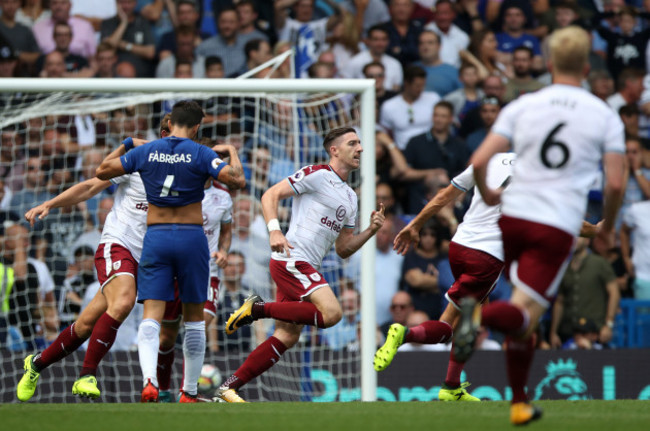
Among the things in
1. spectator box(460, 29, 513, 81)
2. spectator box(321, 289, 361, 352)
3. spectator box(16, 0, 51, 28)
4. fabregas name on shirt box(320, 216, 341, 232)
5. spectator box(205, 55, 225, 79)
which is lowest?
spectator box(321, 289, 361, 352)

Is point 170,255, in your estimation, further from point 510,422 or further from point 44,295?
point 44,295

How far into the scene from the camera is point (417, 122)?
529 inches

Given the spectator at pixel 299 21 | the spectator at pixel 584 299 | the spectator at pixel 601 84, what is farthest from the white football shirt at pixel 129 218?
the spectator at pixel 601 84

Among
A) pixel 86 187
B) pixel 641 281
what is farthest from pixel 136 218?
pixel 641 281

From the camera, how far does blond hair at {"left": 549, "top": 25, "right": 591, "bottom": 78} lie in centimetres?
561

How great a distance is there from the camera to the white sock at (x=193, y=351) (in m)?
8.30

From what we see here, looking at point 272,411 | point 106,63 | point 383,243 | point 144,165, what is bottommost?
point 272,411

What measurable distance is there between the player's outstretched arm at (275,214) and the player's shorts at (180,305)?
5.17ft

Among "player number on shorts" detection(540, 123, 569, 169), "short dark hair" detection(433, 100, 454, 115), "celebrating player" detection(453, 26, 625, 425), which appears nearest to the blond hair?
"celebrating player" detection(453, 26, 625, 425)

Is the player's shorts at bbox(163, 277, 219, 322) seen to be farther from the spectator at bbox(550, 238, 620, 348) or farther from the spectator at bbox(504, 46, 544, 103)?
the spectator at bbox(504, 46, 544, 103)

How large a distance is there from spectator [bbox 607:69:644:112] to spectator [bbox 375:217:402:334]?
4110mm

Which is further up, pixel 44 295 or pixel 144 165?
pixel 144 165

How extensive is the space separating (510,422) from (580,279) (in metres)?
6.64

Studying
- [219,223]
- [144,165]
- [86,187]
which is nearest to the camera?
[144,165]
